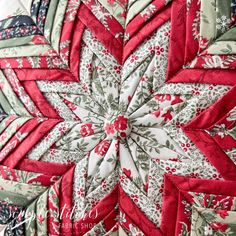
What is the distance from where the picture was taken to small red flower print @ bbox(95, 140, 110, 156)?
2.56 ft

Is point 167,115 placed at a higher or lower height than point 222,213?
higher

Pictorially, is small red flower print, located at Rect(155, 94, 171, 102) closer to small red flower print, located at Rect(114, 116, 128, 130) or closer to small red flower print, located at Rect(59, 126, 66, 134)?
small red flower print, located at Rect(114, 116, 128, 130)

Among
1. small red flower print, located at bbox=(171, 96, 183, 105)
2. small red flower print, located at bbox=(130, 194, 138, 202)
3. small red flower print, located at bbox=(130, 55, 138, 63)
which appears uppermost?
small red flower print, located at bbox=(130, 55, 138, 63)

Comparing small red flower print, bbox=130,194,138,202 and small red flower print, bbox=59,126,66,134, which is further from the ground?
small red flower print, bbox=59,126,66,134

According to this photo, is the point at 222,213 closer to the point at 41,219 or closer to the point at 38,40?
the point at 41,219

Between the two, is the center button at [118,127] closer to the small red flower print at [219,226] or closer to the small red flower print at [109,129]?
the small red flower print at [109,129]

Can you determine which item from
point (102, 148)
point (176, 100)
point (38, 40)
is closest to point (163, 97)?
point (176, 100)

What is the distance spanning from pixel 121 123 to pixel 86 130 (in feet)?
0.25

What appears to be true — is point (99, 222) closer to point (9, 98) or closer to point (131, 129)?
point (131, 129)

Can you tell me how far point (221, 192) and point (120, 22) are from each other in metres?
0.38

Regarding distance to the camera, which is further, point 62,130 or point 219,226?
point 62,130

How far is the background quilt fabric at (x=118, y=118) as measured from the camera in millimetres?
711

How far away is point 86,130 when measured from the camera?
2.60 ft

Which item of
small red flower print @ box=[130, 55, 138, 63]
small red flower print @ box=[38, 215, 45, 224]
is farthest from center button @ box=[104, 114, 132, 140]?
small red flower print @ box=[38, 215, 45, 224]
